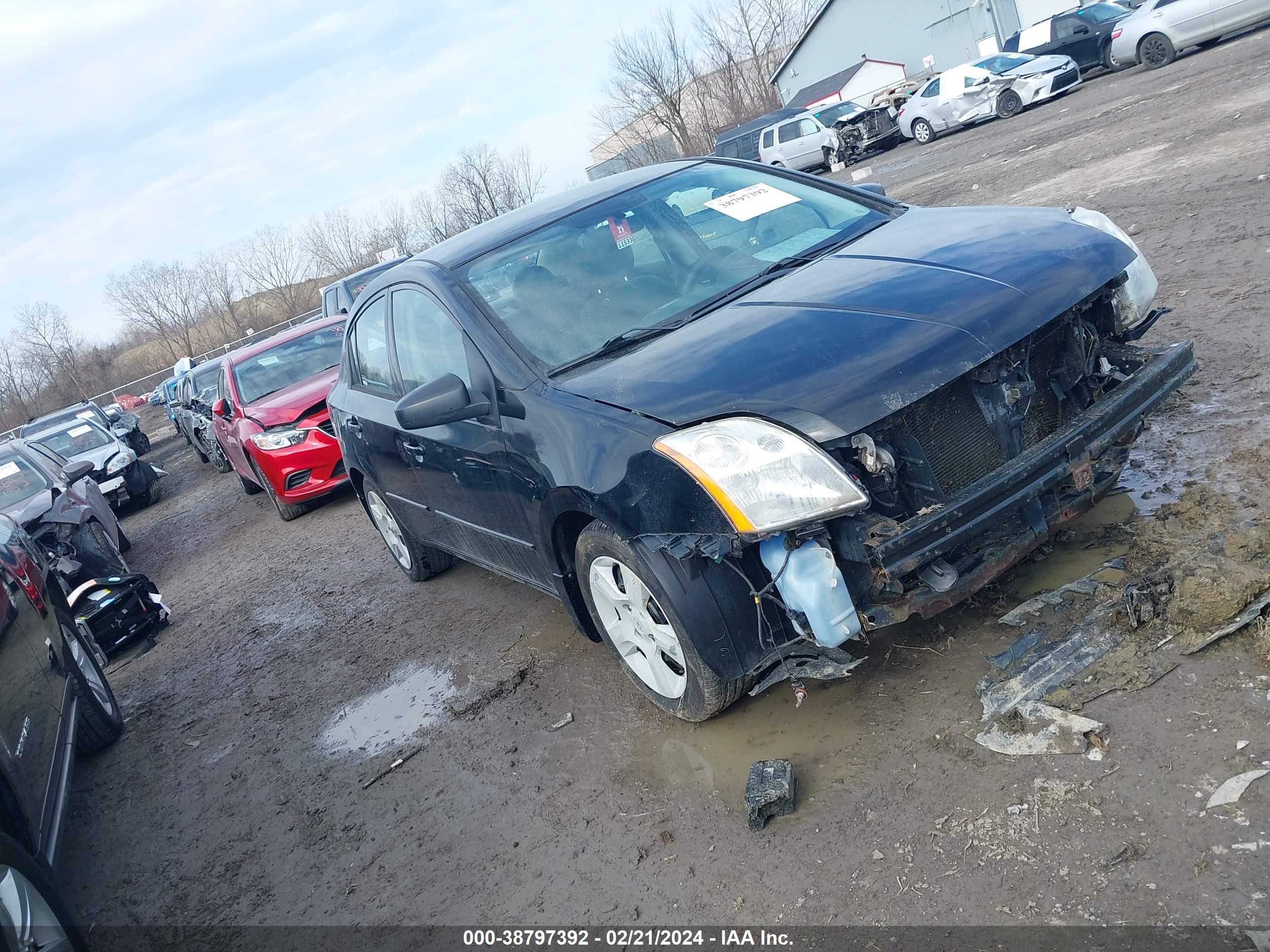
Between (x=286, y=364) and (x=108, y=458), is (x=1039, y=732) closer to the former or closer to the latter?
(x=286, y=364)

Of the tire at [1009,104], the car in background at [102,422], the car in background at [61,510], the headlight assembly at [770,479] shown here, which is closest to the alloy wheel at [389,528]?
the car in background at [61,510]

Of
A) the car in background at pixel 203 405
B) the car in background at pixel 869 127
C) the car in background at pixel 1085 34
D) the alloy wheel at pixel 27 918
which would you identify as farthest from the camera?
the car in background at pixel 869 127

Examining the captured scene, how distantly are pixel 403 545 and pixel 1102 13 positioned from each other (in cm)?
2489

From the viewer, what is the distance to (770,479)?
2973 mm

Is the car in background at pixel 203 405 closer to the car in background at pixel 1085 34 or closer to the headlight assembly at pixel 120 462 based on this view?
the headlight assembly at pixel 120 462

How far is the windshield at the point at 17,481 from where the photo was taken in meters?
9.37

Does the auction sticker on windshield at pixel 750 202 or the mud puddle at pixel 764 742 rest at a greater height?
the auction sticker on windshield at pixel 750 202

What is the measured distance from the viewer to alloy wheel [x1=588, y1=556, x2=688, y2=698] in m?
3.53

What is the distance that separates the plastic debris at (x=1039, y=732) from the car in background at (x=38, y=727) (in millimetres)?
2823

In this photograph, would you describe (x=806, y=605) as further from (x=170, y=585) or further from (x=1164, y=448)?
(x=170, y=585)

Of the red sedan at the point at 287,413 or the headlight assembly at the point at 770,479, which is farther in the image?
the red sedan at the point at 287,413

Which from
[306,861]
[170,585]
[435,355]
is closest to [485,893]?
[306,861]

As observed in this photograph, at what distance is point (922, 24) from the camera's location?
149ft

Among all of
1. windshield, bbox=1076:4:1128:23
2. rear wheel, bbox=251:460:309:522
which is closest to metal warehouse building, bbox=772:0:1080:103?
windshield, bbox=1076:4:1128:23
